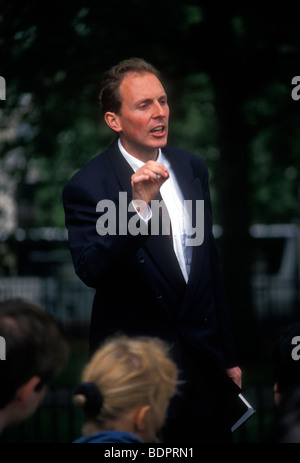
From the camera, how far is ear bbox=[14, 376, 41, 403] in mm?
2166

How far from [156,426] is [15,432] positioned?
4.49m

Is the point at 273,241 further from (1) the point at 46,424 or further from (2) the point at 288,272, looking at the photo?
(1) the point at 46,424

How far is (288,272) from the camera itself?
20.1 meters

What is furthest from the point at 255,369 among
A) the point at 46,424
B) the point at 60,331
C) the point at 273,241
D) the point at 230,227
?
the point at 273,241

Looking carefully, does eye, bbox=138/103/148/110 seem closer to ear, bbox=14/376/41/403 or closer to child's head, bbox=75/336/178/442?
child's head, bbox=75/336/178/442

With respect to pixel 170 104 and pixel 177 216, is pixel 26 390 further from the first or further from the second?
pixel 170 104

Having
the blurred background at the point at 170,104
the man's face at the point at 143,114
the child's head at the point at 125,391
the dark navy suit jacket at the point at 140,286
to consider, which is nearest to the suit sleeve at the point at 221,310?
the dark navy suit jacket at the point at 140,286

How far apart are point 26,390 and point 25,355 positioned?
12 centimetres

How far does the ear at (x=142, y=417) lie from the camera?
2.26 m

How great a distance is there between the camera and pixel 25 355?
2131 millimetres

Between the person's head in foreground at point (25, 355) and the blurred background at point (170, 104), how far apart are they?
2.80 meters

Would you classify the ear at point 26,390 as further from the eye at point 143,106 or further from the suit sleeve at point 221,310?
the eye at point 143,106

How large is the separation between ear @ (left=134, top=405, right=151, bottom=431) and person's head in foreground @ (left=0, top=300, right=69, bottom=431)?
288mm

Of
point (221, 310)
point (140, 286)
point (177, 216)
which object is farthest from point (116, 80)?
point (221, 310)
